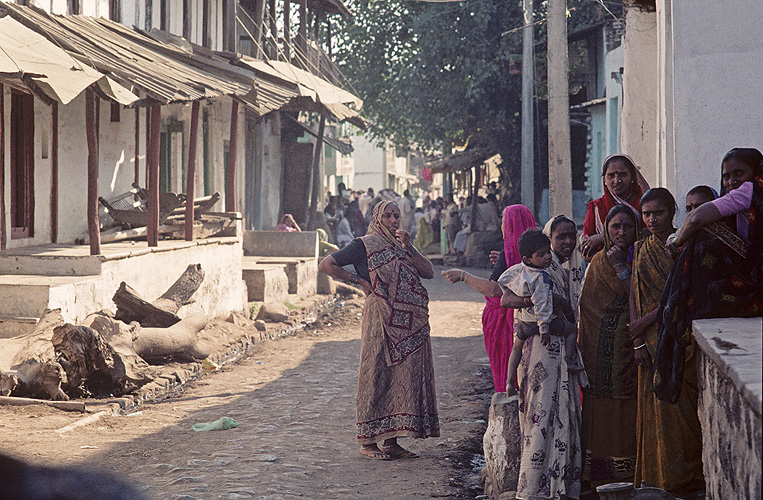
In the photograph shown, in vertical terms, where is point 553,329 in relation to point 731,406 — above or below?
above

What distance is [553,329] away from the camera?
15.1 feet

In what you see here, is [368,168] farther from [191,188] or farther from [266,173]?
[191,188]

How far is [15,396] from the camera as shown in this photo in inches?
276

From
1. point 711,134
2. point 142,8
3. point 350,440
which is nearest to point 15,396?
point 350,440

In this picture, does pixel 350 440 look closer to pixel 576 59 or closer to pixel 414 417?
pixel 414 417

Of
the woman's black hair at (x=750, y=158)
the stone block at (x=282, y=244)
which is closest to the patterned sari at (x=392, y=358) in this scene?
the woman's black hair at (x=750, y=158)

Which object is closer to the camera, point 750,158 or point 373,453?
point 750,158

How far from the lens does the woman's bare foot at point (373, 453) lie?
575 centimetres

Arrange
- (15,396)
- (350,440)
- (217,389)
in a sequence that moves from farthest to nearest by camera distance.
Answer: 1. (217,389)
2. (15,396)
3. (350,440)

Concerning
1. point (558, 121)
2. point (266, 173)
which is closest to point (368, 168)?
point (266, 173)

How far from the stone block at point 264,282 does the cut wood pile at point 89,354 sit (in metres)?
4.42

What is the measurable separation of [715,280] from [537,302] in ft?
3.32

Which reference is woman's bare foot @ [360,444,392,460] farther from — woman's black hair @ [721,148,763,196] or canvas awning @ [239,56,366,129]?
canvas awning @ [239,56,366,129]

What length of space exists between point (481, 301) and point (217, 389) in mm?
7680
